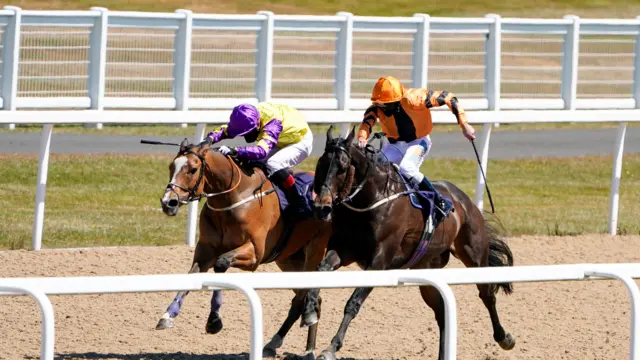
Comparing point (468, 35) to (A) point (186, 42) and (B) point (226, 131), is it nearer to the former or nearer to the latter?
(A) point (186, 42)

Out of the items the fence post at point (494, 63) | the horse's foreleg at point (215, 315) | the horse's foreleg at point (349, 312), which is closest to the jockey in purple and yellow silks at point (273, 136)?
the horse's foreleg at point (349, 312)

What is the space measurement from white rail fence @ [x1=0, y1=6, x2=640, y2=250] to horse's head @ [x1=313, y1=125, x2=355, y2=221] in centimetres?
318

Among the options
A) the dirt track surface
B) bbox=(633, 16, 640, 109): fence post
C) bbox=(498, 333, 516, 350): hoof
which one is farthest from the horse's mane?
bbox=(633, 16, 640, 109): fence post

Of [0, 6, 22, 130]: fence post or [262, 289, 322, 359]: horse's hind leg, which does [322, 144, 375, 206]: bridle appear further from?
[0, 6, 22, 130]: fence post

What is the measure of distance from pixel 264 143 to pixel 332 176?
0.76 metres

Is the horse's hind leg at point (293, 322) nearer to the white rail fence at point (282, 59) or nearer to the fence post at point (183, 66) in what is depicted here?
the fence post at point (183, 66)

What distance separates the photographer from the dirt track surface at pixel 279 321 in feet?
26.0

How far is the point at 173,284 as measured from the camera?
457 centimetres

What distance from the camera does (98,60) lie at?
34.3 ft

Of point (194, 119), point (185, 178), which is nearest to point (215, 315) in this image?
point (185, 178)

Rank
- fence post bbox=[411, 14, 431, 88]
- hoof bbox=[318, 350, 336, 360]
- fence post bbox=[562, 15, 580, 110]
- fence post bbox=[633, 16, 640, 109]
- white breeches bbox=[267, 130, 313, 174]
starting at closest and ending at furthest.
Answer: hoof bbox=[318, 350, 336, 360] → white breeches bbox=[267, 130, 313, 174] → fence post bbox=[411, 14, 431, 88] → fence post bbox=[562, 15, 580, 110] → fence post bbox=[633, 16, 640, 109]

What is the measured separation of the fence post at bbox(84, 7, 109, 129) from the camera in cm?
1042

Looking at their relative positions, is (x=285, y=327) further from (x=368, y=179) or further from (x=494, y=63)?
(x=494, y=63)

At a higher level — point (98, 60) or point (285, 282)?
point (98, 60)
